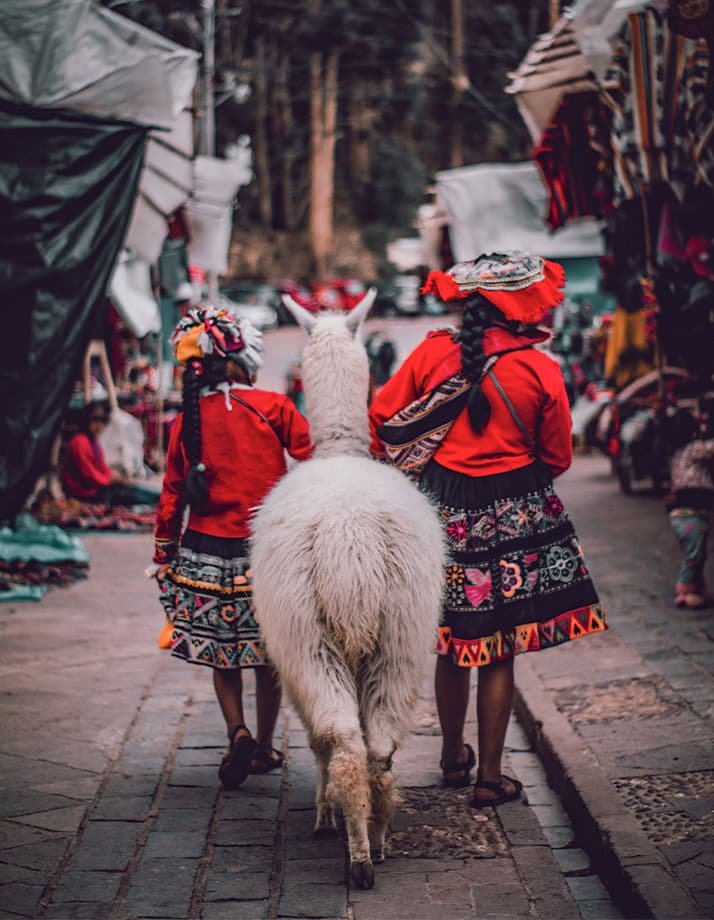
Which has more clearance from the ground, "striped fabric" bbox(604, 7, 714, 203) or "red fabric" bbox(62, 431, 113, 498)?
"striped fabric" bbox(604, 7, 714, 203)

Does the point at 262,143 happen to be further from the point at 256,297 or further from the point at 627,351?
the point at 627,351

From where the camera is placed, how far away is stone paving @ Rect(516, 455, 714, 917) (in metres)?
3.94

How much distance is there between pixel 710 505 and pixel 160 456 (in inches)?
350

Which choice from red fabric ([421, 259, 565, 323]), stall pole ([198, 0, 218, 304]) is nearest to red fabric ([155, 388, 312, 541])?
red fabric ([421, 259, 565, 323])

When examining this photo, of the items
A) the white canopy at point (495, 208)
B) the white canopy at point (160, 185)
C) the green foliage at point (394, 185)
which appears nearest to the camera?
the white canopy at point (160, 185)

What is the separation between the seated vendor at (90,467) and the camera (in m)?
11.9

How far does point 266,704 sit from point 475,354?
175 centimetres

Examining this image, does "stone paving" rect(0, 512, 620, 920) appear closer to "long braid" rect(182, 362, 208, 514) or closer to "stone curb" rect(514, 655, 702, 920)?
"stone curb" rect(514, 655, 702, 920)

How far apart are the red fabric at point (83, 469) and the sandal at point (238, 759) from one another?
742 cm

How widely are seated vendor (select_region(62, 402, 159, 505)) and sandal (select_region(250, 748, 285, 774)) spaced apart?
23.4 ft

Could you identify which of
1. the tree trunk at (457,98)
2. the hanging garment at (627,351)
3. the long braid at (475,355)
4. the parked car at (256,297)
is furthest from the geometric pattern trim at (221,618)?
the tree trunk at (457,98)

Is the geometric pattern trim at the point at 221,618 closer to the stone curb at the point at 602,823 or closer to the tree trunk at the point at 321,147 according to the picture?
the stone curb at the point at 602,823

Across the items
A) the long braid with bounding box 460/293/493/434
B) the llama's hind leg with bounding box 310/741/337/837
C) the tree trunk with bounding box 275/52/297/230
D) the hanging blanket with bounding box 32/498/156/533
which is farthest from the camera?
the tree trunk with bounding box 275/52/297/230

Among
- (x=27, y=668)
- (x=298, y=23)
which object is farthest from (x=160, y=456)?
(x=298, y=23)
